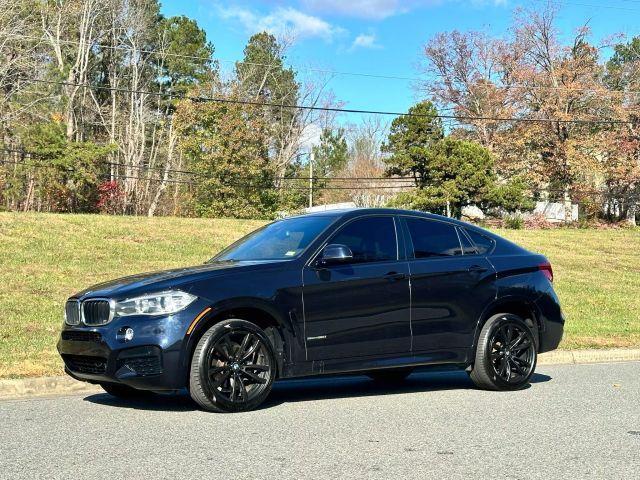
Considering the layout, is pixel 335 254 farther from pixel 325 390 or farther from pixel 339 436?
pixel 325 390

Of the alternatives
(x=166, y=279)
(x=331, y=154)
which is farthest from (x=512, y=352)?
(x=331, y=154)

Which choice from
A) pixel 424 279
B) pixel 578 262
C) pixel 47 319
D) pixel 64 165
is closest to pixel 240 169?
pixel 64 165

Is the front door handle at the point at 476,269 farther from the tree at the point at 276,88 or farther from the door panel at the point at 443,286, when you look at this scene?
the tree at the point at 276,88

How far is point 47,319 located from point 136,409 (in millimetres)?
5992

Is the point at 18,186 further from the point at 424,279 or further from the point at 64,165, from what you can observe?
the point at 424,279

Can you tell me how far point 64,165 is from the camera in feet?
126

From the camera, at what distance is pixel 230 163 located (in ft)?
144

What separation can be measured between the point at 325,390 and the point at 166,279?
265 cm

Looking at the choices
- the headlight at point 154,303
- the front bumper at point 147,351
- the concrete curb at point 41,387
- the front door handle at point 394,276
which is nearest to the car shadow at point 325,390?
the concrete curb at point 41,387

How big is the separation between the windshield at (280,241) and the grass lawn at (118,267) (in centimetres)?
267

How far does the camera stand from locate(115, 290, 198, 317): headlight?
6152 mm

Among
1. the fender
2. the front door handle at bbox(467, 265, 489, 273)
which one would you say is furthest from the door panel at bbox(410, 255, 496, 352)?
the fender

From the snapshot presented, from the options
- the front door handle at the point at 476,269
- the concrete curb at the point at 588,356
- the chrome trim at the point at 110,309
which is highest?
the front door handle at the point at 476,269

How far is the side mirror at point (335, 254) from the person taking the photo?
6707 millimetres
